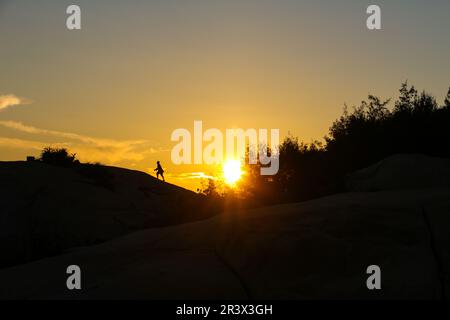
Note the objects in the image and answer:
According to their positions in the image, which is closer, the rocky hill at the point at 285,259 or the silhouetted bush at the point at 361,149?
the rocky hill at the point at 285,259

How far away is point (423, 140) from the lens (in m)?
22.4

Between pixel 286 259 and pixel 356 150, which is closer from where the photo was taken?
pixel 286 259

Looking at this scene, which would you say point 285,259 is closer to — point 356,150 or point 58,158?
point 356,150

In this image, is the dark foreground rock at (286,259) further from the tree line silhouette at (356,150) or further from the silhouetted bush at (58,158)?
the silhouetted bush at (58,158)

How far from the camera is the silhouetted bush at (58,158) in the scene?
35.1 meters

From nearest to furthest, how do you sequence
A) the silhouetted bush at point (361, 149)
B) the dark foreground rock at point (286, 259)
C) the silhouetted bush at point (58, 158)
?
1. the dark foreground rock at point (286, 259)
2. the silhouetted bush at point (361, 149)
3. the silhouetted bush at point (58, 158)

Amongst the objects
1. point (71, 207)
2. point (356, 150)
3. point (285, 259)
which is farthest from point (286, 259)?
point (71, 207)

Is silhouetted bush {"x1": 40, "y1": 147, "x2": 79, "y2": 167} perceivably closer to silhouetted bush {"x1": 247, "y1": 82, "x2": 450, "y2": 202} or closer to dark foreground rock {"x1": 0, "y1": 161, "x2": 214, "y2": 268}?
dark foreground rock {"x1": 0, "y1": 161, "x2": 214, "y2": 268}

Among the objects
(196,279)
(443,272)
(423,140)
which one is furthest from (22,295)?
(423,140)

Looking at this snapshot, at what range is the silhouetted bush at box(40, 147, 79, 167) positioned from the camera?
3506cm

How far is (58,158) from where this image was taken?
35.4m

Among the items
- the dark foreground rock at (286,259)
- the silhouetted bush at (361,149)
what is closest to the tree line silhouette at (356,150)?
the silhouetted bush at (361,149)

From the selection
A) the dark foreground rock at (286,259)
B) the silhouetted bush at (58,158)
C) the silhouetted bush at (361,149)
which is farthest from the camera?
the silhouetted bush at (58,158)
